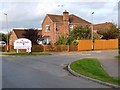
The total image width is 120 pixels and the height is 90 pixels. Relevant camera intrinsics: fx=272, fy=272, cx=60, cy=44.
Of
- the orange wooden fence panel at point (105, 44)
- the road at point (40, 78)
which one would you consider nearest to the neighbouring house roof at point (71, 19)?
the orange wooden fence panel at point (105, 44)

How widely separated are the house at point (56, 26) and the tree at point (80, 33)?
454 cm

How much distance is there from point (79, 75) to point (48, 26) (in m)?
48.4

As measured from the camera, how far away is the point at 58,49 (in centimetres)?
5062

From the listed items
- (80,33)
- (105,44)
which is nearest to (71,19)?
(80,33)

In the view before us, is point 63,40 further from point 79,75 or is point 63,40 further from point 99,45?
point 79,75

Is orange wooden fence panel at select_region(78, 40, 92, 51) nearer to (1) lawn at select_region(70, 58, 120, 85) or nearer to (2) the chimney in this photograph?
(2) the chimney

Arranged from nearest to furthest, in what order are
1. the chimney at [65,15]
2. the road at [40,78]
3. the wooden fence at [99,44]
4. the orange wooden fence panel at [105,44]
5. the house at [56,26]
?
the road at [40,78] < the wooden fence at [99,44] < the orange wooden fence panel at [105,44] < the house at [56,26] < the chimney at [65,15]

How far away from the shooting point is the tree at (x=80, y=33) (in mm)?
56422

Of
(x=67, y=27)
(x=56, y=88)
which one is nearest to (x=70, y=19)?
(x=67, y=27)

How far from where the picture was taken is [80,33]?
5694cm

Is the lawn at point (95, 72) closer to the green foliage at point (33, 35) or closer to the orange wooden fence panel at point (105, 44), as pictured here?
the orange wooden fence panel at point (105, 44)

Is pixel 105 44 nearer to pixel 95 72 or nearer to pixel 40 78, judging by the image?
pixel 95 72

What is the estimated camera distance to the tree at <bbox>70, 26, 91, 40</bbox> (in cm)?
5642

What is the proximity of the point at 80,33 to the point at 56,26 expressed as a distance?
6706mm
